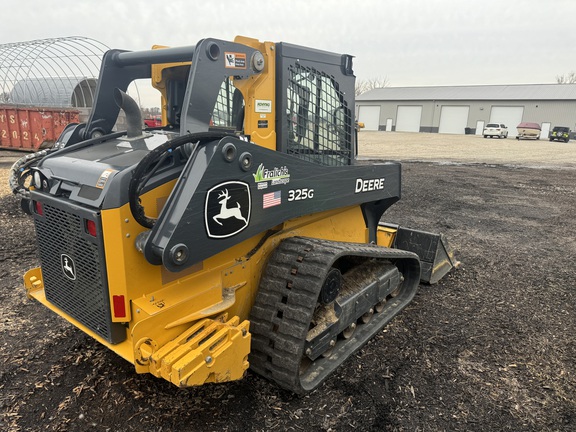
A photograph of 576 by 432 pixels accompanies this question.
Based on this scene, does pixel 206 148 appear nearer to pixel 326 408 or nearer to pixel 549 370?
pixel 326 408

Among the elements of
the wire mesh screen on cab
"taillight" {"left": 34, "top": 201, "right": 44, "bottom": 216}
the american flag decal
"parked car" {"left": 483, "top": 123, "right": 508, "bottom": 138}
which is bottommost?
"parked car" {"left": 483, "top": 123, "right": 508, "bottom": 138}

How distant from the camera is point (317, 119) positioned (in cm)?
387

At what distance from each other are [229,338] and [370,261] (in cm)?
209

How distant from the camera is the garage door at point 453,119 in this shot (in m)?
55.9

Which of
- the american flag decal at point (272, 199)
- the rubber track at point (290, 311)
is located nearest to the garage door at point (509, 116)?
the rubber track at point (290, 311)

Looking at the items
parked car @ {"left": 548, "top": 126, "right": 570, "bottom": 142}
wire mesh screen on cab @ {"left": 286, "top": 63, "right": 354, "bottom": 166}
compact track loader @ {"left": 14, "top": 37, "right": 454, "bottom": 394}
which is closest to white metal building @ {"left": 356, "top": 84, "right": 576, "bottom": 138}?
parked car @ {"left": 548, "top": 126, "right": 570, "bottom": 142}

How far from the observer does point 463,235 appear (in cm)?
785

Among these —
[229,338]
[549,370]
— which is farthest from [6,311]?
[549,370]

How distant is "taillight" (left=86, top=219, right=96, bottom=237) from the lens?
2.58 metres

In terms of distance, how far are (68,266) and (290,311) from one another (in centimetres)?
160

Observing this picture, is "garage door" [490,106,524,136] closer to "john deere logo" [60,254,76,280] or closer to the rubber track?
the rubber track

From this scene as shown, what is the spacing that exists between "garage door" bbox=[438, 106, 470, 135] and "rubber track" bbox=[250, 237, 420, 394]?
58405 millimetres

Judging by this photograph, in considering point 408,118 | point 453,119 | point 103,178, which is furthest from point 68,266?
point 408,118

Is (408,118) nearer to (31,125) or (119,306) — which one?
(31,125)
